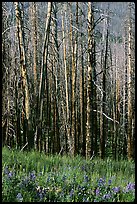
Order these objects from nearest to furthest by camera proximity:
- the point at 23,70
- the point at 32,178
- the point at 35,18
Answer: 1. the point at 32,178
2. the point at 23,70
3. the point at 35,18

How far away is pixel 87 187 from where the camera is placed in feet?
15.2

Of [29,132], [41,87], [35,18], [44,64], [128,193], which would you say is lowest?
[128,193]

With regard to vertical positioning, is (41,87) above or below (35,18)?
below

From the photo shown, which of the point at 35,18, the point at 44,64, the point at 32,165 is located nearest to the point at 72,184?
the point at 32,165

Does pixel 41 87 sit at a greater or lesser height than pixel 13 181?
greater

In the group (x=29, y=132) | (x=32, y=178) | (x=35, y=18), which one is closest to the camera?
(x=32, y=178)

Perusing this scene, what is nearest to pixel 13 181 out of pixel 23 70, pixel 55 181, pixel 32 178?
pixel 32 178

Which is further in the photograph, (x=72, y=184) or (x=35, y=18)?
(x=35, y=18)

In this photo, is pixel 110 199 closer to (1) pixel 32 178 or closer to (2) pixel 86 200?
(2) pixel 86 200

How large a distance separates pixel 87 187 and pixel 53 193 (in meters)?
0.57

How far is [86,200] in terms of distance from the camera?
417 centimetres

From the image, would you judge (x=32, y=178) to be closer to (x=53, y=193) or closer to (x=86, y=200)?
(x=53, y=193)

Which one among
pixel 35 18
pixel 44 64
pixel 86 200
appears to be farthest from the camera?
pixel 35 18

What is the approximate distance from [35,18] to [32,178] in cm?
1628
